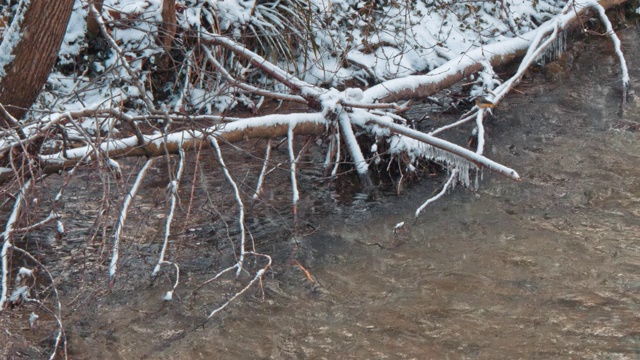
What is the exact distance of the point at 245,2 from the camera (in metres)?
8.40

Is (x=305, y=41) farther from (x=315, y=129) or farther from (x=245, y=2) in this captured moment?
(x=315, y=129)

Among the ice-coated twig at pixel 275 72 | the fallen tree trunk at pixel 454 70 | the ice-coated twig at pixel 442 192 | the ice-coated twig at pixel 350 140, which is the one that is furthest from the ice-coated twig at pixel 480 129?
the ice-coated twig at pixel 275 72

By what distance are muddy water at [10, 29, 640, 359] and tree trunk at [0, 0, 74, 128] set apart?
1.48m

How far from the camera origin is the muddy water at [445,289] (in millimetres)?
4234

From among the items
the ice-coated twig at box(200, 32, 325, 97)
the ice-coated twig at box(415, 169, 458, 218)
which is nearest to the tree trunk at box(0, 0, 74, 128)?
the ice-coated twig at box(200, 32, 325, 97)

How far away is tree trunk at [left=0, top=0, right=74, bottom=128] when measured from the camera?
4.97m

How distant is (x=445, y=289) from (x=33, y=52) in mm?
3026

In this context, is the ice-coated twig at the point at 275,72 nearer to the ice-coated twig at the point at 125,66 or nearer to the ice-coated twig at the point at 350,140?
A: the ice-coated twig at the point at 350,140

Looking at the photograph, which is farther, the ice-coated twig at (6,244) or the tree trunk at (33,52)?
the tree trunk at (33,52)

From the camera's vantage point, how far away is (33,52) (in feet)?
16.5

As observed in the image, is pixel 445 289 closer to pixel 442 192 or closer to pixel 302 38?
pixel 442 192

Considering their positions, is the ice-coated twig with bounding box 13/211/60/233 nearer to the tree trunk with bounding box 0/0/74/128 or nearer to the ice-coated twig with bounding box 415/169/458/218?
the tree trunk with bounding box 0/0/74/128

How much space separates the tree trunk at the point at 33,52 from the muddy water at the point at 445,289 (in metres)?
1.48

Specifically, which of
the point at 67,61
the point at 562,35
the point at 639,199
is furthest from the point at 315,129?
the point at 562,35
